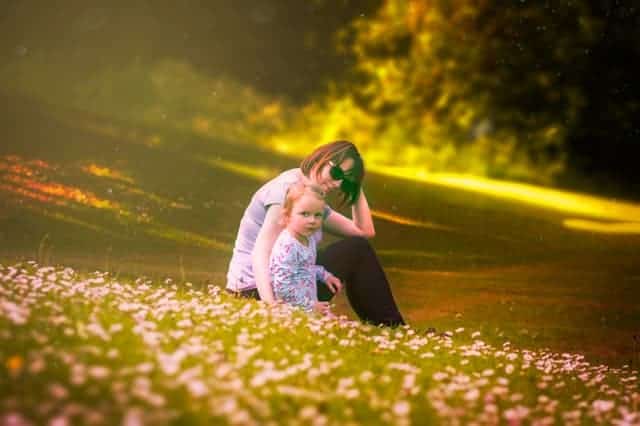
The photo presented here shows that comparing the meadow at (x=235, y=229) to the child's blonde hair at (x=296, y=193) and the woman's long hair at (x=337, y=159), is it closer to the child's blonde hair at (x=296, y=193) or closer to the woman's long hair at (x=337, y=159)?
the child's blonde hair at (x=296, y=193)

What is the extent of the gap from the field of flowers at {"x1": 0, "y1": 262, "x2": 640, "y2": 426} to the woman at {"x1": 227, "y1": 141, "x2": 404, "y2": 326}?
20 cm

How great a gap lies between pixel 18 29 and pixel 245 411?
5303 millimetres

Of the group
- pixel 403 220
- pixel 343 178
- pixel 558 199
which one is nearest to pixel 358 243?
pixel 343 178

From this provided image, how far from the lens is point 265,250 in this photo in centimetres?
591

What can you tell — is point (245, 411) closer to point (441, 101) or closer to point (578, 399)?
point (578, 399)

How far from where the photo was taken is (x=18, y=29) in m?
8.23

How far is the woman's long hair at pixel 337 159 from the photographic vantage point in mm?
6051

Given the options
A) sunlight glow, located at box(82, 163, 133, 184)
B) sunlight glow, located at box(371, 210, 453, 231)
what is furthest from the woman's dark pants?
sunlight glow, located at box(82, 163, 133, 184)

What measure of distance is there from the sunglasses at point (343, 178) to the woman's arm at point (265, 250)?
0.41 metres

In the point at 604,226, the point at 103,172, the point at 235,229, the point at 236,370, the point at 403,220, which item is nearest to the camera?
the point at 236,370

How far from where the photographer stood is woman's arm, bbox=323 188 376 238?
6.35 meters

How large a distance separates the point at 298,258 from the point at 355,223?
621 mm

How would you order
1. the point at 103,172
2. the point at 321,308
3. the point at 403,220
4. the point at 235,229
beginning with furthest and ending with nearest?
the point at 403,220
the point at 235,229
the point at 103,172
the point at 321,308

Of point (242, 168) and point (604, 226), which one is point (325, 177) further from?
point (604, 226)
